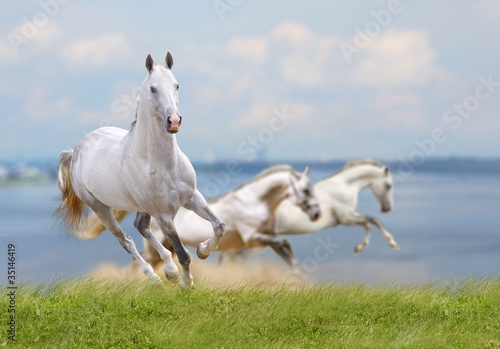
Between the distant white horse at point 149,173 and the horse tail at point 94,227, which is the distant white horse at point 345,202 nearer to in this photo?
the horse tail at point 94,227

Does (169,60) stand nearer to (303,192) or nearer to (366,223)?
(303,192)

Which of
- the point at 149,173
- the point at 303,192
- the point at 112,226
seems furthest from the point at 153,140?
the point at 303,192

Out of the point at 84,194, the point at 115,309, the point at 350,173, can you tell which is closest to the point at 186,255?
the point at 115,309

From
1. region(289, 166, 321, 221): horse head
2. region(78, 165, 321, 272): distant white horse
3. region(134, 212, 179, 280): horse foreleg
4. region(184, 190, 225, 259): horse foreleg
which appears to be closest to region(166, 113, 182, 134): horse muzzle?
region(184, 190, 225, 259): horse foreleg

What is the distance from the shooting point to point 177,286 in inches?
261

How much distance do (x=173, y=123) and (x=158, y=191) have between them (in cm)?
74

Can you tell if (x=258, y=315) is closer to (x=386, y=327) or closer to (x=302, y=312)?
(x=302, y=312)

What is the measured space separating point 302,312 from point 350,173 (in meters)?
4.71

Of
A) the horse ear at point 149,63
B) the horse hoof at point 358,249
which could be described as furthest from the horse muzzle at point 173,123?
the horse hoof at point 358,249

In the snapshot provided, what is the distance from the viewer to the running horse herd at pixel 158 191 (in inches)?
240

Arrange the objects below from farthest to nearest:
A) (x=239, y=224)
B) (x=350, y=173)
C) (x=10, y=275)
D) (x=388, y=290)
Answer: (x=350, y=173)
(x=239, y=224)
(x=388, y=290)
(x=10, y=275)

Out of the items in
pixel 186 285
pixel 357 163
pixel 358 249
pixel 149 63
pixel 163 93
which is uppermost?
pixel 149 63

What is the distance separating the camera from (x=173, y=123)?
5.68 meters

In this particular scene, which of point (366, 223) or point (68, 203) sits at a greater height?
point (68, 203)
